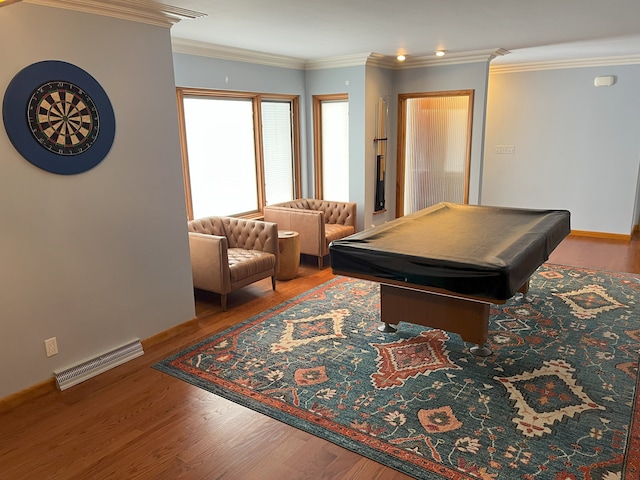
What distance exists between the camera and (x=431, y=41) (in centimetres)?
491

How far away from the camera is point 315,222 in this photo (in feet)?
18.1

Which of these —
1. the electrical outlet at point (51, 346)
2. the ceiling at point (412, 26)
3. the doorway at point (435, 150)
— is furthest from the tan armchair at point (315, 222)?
the electrical outlet at point (51, 346)

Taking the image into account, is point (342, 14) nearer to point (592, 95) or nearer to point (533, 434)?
point (533, 434)

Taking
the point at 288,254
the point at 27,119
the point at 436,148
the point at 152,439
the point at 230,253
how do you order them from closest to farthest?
the point at 152,439 < the point at 27,119 < the point at 230,253 < the point at 288,254 < the point at 436,148

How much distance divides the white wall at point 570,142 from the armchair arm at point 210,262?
16.8 ft

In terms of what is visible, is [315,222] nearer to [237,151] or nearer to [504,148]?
[237,151]

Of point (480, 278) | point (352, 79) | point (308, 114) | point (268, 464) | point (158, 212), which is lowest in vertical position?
point (268, 464)

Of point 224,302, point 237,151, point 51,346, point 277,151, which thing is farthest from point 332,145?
point 51,346

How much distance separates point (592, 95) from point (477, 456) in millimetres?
6136

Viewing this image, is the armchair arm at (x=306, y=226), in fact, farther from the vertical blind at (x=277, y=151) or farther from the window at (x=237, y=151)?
the vertical blind at (x=277, y=151)

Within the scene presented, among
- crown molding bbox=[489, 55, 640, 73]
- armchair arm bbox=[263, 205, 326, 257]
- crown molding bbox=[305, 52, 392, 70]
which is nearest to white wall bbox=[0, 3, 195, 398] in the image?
armchair arm bbox=[263, 205, 326, 257]

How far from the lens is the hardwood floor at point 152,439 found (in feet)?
7.66

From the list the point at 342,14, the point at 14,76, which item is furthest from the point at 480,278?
the point at 14,76

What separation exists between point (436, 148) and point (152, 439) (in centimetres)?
624
